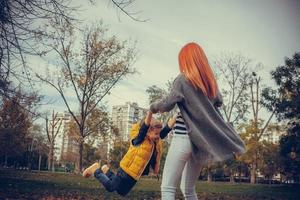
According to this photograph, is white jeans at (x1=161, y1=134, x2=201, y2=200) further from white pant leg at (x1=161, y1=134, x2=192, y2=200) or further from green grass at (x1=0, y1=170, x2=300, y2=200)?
green grass at (x1=0, y1=170, x2=300, y2=200)

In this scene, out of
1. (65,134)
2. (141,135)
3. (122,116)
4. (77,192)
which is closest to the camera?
(141,135)

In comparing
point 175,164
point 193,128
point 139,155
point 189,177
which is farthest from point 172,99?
point 139,155

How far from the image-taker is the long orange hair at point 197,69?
299 cm

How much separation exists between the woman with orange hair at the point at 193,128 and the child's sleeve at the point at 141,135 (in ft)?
2.21

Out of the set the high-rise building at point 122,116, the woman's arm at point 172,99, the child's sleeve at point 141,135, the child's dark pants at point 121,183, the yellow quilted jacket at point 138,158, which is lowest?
the child's dark pants at point 121,183

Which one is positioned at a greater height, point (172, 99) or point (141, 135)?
point (172, 99)

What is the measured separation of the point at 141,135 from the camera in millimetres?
3771

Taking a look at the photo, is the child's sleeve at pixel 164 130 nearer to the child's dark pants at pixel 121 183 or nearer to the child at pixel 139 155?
the child at pixel 139 155

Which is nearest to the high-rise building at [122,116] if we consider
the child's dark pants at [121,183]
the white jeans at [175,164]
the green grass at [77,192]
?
the green grass at [77,192]

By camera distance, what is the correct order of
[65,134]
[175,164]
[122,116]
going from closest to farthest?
[175,164] → [65,134] → [122,116]

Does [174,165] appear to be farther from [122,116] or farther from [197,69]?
[122,116]

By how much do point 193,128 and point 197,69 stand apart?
1.88 feet

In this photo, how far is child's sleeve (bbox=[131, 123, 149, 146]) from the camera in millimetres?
3742

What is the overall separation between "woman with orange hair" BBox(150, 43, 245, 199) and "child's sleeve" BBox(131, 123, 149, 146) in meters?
0.67
